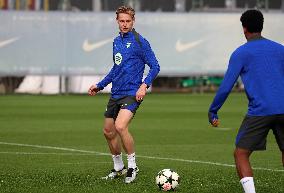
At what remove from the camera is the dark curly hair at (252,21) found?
9695 mm

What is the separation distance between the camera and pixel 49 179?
1225cm

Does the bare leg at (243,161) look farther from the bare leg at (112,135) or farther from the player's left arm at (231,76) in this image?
the bare leg at (112,135)

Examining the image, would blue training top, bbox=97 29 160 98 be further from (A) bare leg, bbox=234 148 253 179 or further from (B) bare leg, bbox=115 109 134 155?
(A) bare leg, bbox=234 148 253 179

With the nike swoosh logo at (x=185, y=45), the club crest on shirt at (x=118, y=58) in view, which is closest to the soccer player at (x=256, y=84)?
the club crest on shirt at (x=118, y=58)

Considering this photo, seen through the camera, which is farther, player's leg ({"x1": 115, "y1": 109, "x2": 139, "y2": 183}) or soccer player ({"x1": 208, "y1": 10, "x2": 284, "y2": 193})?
player's leg ({"x1": 115, "y1": 109, "x2": 139, "y2": 183})

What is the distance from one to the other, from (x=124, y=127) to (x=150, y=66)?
2.84 ft

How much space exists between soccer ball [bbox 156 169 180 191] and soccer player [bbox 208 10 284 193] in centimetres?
162

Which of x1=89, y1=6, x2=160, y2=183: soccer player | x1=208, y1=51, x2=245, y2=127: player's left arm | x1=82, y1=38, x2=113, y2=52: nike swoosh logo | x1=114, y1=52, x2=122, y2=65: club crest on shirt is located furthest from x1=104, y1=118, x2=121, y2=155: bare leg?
x1=82, y1=38, x2=113, y2=52: nike swoosh logo

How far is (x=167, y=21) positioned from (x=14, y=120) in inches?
625

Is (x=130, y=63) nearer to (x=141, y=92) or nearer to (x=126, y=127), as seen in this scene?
(x=141, y=92)

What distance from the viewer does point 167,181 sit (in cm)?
1123

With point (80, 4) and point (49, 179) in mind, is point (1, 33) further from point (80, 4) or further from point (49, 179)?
point (49, 179)

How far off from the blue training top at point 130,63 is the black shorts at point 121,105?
2.2 inches

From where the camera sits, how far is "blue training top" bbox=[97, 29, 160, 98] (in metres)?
12.6
